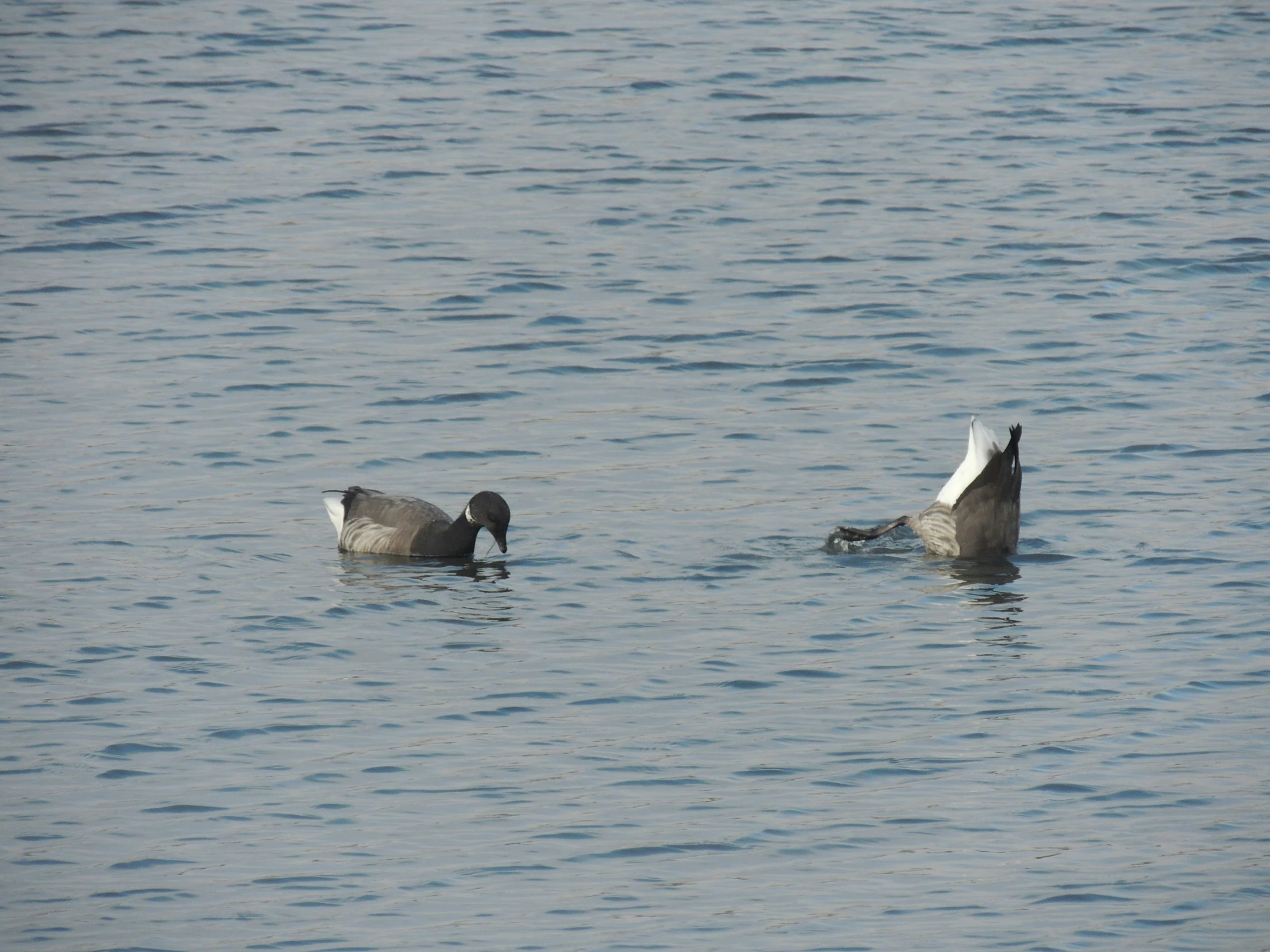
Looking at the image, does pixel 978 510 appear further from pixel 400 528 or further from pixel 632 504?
pixel 400 528

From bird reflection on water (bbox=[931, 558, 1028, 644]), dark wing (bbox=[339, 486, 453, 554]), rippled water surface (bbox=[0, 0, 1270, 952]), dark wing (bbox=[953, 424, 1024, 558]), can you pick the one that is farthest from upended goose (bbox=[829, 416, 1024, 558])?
dark wing (bbox=[339, 486, 453, 554])

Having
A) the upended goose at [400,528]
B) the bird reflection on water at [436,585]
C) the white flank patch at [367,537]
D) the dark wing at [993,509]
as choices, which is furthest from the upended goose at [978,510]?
the white flank patch at [367,537]

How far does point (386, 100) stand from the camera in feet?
95.5

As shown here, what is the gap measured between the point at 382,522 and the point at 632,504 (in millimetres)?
1967

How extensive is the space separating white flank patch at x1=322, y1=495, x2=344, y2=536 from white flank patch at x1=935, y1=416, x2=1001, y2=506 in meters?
4.54

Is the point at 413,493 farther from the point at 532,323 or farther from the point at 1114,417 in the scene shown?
the point at 1114,417

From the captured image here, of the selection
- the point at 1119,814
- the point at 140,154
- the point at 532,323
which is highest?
the point at 140,154

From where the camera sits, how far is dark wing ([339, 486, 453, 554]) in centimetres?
1353

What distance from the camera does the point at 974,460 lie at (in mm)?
13492

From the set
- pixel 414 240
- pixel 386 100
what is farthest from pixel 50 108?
pixel 414 240

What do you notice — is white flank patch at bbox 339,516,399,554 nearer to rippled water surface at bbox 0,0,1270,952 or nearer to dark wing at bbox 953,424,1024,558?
rippled water surface at bbox 0,0,1270,952

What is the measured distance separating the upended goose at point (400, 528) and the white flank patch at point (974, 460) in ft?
10.8

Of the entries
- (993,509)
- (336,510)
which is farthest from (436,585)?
(993,509)

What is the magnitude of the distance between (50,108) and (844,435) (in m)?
17.8
